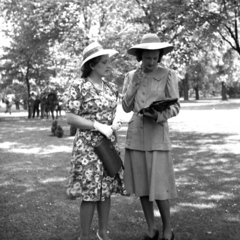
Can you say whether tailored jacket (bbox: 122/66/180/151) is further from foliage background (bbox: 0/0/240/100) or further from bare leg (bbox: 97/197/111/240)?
foliage background (bbox: 0/0/240/100)

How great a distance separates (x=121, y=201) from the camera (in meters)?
6.19

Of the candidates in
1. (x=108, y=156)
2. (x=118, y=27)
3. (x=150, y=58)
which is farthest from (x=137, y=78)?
(x=118, y=27)

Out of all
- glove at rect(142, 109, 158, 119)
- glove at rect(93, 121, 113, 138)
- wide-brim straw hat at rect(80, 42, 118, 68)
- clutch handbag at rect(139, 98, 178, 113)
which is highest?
wide-brim straw hat at rect(80, 42, 118, 68)

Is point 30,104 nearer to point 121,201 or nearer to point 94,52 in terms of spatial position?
point 121,201

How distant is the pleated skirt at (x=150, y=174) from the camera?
413 cm

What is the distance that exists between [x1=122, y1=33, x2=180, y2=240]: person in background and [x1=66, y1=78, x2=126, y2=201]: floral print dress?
0.33m

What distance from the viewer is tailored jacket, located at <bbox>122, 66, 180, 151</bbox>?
13.7ft

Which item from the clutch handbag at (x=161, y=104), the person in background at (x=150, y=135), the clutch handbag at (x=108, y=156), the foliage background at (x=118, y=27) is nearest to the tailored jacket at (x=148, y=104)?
the person in background at (x=150, y=135)

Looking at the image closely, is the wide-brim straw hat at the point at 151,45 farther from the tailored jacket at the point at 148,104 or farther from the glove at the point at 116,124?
the glove at the point at 116,124

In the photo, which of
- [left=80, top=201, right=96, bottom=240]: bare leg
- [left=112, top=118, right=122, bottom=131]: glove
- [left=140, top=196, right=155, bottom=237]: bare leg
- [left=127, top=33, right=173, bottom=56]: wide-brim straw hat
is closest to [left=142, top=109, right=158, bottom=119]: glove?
[left=112, top=118, right=122, bottom=131]: glove

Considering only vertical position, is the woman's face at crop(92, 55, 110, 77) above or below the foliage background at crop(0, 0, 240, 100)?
below

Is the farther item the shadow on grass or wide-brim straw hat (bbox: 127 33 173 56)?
the shadow on grass

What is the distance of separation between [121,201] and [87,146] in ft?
7.85

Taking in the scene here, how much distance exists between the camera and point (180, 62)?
1430 cm
